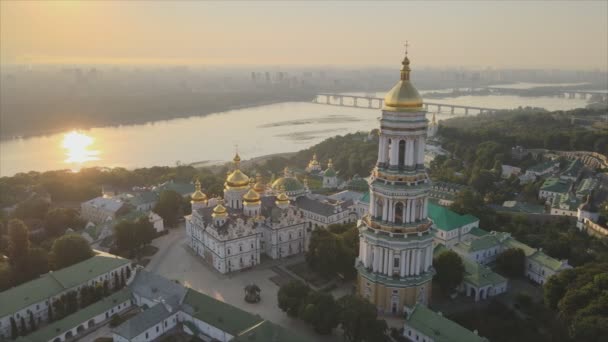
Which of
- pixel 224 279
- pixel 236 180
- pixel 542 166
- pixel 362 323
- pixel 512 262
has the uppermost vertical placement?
pixel 236 180

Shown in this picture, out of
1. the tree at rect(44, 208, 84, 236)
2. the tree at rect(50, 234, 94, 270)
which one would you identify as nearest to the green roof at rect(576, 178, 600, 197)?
the tree at rect(50, 234, 94, 270)

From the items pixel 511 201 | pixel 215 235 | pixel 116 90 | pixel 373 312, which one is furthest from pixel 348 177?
pixel 116 90

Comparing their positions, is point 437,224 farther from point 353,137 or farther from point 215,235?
point 353,137

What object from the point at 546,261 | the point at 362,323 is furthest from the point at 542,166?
the point at 362,323

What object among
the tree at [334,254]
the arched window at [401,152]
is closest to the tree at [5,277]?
the tree at [334,254]

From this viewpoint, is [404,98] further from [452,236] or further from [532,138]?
[532,138]
